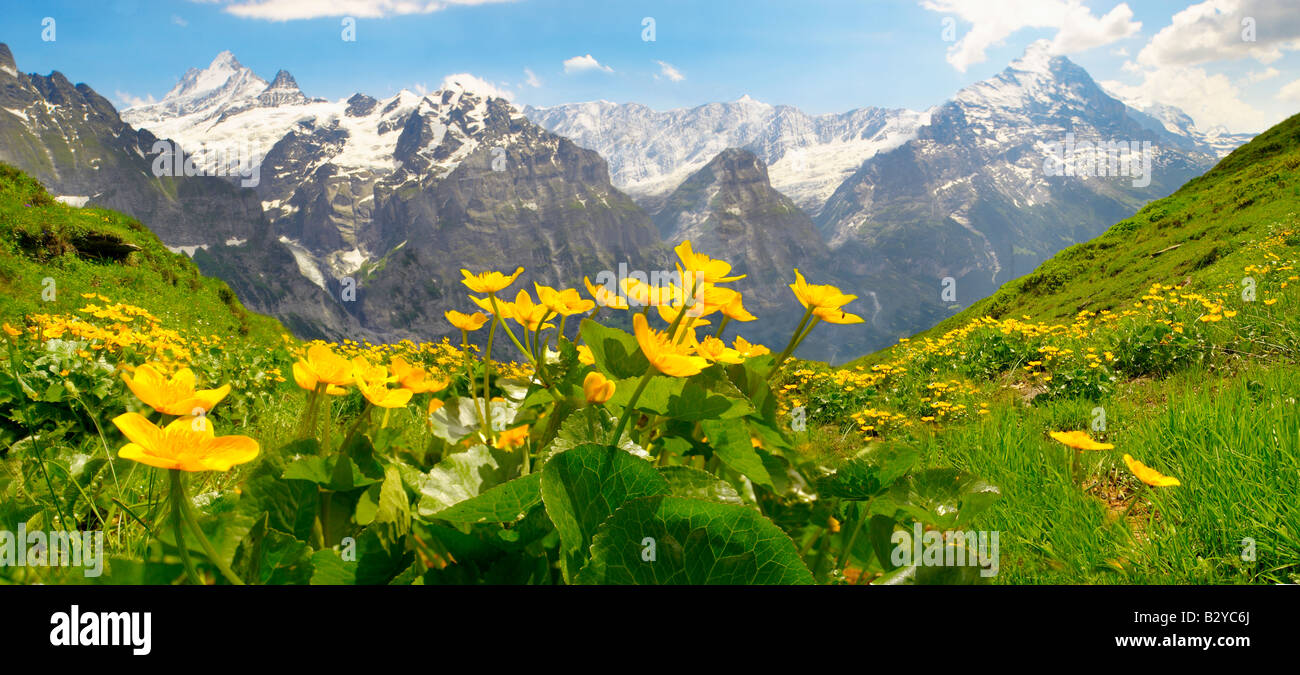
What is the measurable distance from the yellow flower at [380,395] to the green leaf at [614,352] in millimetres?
299

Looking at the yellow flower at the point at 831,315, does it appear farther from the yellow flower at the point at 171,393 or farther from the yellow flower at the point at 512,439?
the yellow flower at the point at 171,393

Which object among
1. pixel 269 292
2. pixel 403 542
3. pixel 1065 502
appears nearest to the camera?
pixel 403 542

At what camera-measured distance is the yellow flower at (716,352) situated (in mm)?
1063

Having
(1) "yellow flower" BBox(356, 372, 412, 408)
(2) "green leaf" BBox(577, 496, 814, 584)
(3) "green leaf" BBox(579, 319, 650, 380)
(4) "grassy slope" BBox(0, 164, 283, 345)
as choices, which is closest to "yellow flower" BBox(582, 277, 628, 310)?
(3) "green leaf" BBox(579, 319, 650, 380)

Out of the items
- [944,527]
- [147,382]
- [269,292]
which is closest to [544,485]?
[147,382]

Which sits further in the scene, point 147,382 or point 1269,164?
point 1269,164

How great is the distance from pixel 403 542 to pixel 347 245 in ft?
732

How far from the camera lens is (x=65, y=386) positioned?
9.41 ft

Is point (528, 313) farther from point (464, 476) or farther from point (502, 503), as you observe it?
point (502, 503)

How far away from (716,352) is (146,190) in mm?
198720

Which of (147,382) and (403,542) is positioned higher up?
(147,382)

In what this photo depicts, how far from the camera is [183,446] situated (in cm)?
62

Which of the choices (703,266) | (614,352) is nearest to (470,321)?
(614,352)
